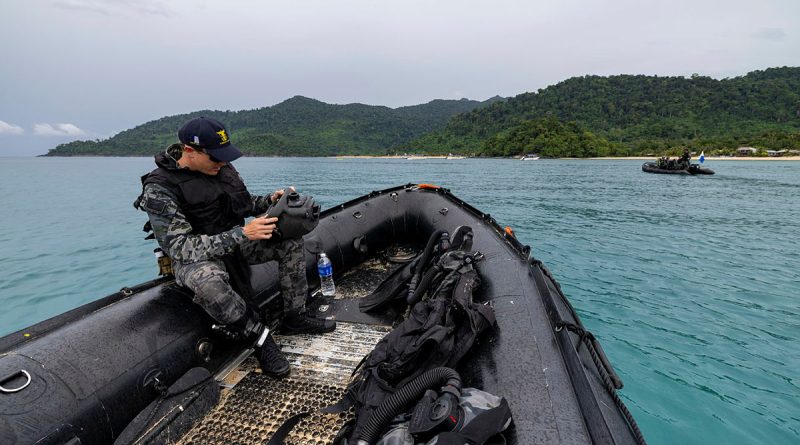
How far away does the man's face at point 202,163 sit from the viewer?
235 cm

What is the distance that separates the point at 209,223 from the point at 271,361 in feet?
3.33

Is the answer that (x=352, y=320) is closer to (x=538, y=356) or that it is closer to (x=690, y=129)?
(x=538, y=356)

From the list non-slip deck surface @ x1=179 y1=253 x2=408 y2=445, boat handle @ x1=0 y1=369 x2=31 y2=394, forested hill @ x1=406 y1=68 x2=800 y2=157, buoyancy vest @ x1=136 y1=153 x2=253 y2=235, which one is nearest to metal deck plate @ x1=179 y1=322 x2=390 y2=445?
non-slip deck surface @ x1=179 y1=253 x2=408 y2=445

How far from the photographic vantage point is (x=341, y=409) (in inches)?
81.9

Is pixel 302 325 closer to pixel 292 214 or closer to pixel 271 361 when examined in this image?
pixel 271 361

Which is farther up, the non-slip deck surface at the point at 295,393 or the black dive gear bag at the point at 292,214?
the black dive gear bag at the point at 292,214

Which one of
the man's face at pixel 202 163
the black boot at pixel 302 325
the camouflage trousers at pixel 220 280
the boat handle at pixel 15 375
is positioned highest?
the man's face at pixel 202 163

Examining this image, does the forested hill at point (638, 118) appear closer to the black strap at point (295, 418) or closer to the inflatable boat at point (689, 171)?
the inflatable boat at point (689, 171)

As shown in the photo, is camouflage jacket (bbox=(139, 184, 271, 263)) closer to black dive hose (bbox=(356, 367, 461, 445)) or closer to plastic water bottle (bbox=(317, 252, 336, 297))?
black dive hose (bbox=(356, 367, 461, 445))

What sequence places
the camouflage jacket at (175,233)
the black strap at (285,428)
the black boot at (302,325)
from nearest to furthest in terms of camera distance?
the black strap at (285,428), the camouflage jacket at (175,233), the black boot at (302,325)

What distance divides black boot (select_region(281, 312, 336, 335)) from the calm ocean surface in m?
2.88

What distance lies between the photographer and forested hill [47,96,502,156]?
96.9 meters

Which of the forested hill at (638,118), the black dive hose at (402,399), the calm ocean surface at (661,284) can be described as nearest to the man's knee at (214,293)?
the black dive hose at (402,399)

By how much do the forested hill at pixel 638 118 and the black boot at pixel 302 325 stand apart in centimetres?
6459
